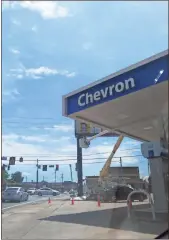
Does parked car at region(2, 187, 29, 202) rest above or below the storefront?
below

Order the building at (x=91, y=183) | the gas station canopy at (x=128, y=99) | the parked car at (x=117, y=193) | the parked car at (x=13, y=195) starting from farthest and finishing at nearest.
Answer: the building at (x=91, y=183) → the parked car at (x=117, y=193) → the parked car at (x=13, y=195) → the gas station canopy at (x=128, y=99)

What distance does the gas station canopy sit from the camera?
6.74 meters

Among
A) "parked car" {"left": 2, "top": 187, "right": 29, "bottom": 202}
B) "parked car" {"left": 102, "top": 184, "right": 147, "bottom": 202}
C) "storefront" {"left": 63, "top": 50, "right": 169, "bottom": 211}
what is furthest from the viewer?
"parked car" {"left": 102, "top": 184, "right": 147, "bottom": 202}

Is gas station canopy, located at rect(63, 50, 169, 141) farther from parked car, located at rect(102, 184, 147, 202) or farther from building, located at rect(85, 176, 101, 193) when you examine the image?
building, located at rect(85, 176, 101, 193)

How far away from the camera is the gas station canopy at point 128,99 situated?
6.74 meters

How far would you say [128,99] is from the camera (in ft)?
29.4

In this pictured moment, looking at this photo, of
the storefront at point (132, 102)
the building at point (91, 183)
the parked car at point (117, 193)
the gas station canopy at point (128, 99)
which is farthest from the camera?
the building at point (91, 183)

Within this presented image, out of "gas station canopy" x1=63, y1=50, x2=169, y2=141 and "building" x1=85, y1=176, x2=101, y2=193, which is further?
"building" x1=85, y1=176, x2=101, y2=193

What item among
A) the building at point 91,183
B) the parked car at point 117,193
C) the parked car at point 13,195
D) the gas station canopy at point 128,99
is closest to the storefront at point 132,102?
the gas station canopy at point 128,99

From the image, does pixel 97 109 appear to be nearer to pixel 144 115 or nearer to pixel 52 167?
pixel 144 115

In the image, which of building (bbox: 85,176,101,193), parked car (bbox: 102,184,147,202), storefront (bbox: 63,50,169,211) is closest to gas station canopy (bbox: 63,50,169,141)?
storefront (bbox: 63,50,169,211)

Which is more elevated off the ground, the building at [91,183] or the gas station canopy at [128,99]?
the gas station canopy at [128,99]

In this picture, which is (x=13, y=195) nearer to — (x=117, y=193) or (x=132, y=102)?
(x=117, y=193)

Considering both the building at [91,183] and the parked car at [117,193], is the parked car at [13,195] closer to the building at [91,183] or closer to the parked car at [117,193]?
the parked car at [117,193]
